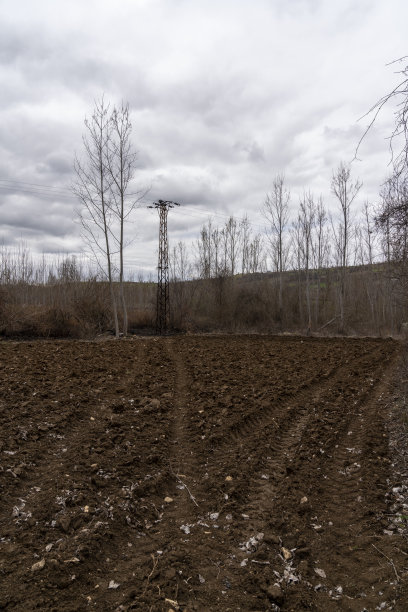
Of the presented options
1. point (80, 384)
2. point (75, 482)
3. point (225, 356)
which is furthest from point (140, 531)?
point (225, 356)

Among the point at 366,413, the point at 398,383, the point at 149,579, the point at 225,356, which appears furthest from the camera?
the point at 225,356

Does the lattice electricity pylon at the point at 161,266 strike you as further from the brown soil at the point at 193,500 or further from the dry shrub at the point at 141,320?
the brown soil at the point at 193,500

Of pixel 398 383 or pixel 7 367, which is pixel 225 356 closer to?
pixel 398 383

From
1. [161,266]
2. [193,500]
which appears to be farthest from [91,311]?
[193,500]

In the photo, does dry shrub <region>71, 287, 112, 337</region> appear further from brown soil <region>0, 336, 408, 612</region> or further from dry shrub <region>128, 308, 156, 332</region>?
brown soil <region>0, 336, 408, 612</region>

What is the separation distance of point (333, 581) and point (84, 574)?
1842 millimetres

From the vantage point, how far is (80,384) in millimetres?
8086

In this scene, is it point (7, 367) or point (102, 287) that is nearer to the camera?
point (7, 367)

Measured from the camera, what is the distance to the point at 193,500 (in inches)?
159

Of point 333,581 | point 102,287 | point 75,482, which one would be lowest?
point 333,581

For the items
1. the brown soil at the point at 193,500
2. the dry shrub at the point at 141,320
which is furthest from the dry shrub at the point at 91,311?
the brown soil at the point at 193,500

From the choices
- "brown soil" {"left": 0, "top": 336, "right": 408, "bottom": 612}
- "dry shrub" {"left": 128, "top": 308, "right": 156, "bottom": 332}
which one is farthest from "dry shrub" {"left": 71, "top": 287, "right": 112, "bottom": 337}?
"brown soil" {"left": 0, "top": 336, "right": 408, "bottom": 612}

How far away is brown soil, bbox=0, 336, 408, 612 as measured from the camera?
9.12 ft

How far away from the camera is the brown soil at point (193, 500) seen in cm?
278
